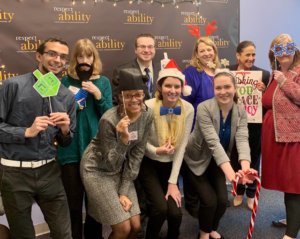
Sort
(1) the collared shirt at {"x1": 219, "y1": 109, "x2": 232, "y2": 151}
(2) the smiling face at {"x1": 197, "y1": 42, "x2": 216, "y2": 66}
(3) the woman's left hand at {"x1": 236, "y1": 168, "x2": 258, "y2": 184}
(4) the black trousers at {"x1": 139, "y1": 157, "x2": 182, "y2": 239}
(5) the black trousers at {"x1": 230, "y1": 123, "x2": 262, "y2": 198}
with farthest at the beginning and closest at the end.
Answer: (5) the black trousers at {"x1": 230, "y1": 123, "x2": 262, "y2": 198}, (2) the smiling face at {"x1": 197, "y1": 42, "x2": 216, "y2": 66}, (1) the collared shirt at {"x1": 219, "y1": 109, "x2": 232, "y2": 151}, (4) the black trousers at {"x1": 139, "y1": 157, "x2": 182, "y2": 239}, (3) the woman's left hand at {"x1": 236, "y1": 168, "x2": 258, "y2": 184}

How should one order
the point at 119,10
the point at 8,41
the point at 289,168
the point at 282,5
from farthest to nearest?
the point at 282,5
the point at 119,10
the point at 8,41
the point at 289,168

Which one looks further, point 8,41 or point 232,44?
point 232,44

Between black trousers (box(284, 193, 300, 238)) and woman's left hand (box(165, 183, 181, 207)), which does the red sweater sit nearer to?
black trousers (box(284, 193, 300, 238))

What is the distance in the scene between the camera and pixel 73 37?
3438 millimetres

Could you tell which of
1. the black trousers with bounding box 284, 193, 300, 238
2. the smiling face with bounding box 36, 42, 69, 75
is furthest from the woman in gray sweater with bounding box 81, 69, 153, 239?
the black trousers with bounding box 284, 193, 300, 238

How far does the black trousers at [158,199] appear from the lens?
109 inches

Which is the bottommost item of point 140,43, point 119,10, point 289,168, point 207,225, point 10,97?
point 207,225

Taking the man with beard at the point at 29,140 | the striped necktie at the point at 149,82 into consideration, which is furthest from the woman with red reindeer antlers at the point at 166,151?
the man with beard at the point at 29,140

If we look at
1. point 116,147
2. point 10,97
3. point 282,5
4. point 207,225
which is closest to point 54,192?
point 116,147

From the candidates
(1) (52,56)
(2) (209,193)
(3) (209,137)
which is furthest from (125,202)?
(1) (52,56)

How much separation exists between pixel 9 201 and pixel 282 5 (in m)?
4.25

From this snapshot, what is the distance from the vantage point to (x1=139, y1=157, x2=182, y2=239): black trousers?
2.76m

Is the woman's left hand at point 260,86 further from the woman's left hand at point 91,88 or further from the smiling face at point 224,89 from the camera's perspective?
the woman's left hand at point 91,88

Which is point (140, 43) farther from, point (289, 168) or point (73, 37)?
point (289, 168)
